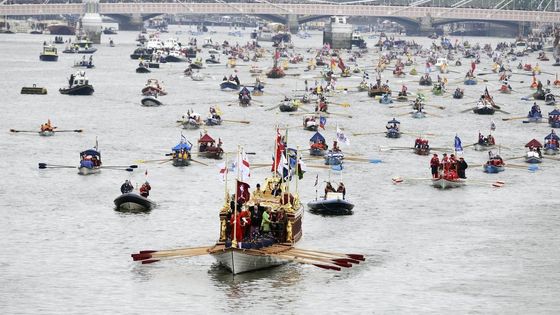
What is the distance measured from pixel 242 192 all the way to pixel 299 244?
7685 mm

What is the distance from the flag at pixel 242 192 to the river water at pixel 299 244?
3659mm

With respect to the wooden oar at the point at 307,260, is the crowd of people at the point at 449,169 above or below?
above

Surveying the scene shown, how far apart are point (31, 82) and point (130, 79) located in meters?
15.4

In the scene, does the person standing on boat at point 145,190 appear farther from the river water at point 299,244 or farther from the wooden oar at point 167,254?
the wooden oar at point 167,254

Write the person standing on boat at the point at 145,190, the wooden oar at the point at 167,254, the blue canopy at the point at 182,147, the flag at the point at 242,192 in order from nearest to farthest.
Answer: the flag at the point at 242,192 → the wooden oar at the point at 167,254 → the person standing on boat at the point at 145,190 → the blue canopy at the point at 182,147

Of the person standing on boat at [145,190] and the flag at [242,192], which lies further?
the person standing on boat at [145,190]

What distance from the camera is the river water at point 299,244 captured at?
60625mm

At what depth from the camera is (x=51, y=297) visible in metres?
60.5

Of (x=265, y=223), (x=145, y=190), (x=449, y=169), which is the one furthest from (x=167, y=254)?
(x=449, y=169)

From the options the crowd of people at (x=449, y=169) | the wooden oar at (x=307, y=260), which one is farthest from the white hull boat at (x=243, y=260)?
the crowd of people at (x=449, y=169)

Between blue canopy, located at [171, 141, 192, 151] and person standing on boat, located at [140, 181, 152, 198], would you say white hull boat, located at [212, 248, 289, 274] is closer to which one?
person standing on boat, located at [140, 181, 152, 198]

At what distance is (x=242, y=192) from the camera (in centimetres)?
6344

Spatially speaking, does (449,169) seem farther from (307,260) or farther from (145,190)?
(307,260)

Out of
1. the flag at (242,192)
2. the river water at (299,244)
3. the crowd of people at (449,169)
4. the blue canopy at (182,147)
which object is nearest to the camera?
the river water at (299,244)
